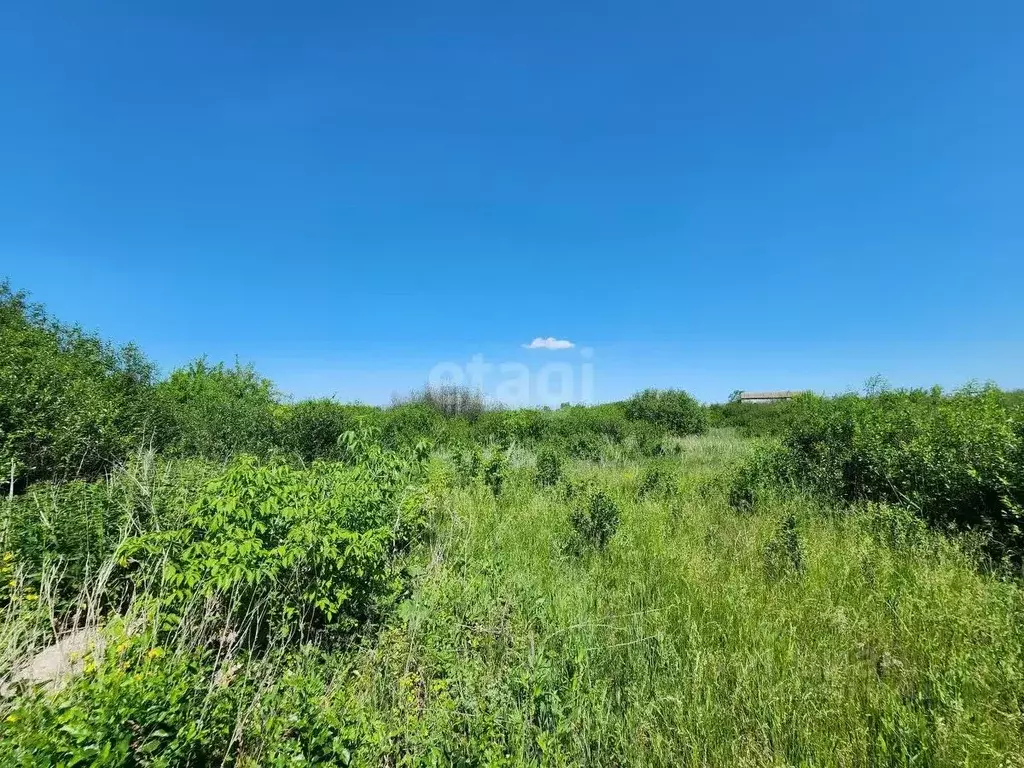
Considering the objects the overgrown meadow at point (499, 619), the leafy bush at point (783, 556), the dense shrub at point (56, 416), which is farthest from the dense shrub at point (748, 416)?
the dense shrub at point (56, 416)

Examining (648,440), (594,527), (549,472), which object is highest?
(648,440)

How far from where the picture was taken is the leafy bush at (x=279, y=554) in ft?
9.21

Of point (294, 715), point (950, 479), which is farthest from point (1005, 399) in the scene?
point (294, 715)

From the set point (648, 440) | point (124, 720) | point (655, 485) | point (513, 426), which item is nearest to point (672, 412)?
point (648, 440)

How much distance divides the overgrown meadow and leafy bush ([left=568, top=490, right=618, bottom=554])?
1.8 inches

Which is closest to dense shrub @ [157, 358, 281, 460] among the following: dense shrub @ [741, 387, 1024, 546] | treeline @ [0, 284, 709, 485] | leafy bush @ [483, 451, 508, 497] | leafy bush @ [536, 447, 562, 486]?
treeline @ [0, 284, 709, 485]

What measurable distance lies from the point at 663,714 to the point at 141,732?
2.46 meters

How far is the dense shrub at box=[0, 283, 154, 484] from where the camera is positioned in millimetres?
6422

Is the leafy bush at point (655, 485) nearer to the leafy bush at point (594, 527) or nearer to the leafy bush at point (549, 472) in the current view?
the leafy bush at point (549, 472)

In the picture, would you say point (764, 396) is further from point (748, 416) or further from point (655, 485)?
point (655, 485)

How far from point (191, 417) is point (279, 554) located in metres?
10.9

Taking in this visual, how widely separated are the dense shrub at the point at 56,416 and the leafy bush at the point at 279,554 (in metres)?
3.55

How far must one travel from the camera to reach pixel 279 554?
2875mm

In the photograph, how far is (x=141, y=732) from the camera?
1692 millimetres
